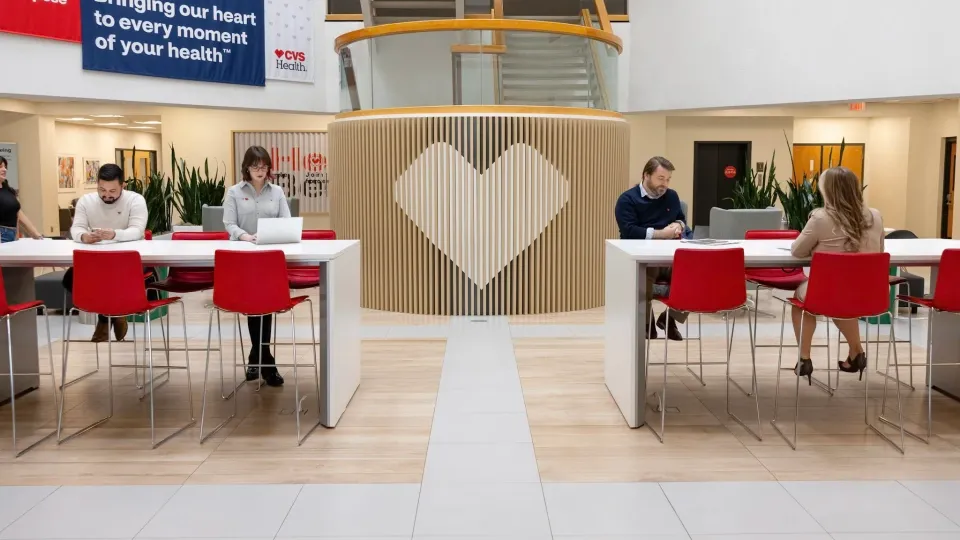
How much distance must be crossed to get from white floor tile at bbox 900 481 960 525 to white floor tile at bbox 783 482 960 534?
0.03 m

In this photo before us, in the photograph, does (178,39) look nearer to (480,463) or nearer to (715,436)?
(480,463)

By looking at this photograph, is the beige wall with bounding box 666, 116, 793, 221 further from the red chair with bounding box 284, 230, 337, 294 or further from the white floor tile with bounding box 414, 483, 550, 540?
the white floor tile with bounding box 414, 483, 550, 540

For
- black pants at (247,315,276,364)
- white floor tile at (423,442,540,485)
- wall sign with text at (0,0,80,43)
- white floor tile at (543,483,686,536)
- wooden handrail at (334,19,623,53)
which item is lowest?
white floor tile at (543,483,686,536)

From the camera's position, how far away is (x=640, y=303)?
4.15 m

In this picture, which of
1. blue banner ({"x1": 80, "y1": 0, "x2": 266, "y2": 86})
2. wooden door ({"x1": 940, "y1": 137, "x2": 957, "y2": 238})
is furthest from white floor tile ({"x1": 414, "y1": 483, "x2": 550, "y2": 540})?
wooden door ({"x1": 940, "y1": 137, "x2": 957, "y2": 238})

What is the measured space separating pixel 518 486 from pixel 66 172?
13.9 metres

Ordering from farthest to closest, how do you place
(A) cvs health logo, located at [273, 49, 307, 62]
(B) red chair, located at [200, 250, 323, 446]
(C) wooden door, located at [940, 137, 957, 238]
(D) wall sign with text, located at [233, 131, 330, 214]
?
1. (C) wooden door, located at [940, 137, 957, 238]
2. (D) wall sign with text, located at [233, 131, 330, 214]
3. (A) cvs health logo, located at [273, 49, 307, 62]
4. (B) red chair, located at [200, 250, 323, 446]

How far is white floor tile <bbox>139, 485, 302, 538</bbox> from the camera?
9.83ft

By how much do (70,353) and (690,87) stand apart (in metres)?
7.62

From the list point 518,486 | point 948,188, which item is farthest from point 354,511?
point 948,188

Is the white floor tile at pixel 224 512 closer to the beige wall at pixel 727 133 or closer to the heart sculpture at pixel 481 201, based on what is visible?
the heart sculpture at pixel 481 201

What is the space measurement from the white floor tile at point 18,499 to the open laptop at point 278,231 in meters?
1.66

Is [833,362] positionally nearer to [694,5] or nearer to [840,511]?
[840,511]

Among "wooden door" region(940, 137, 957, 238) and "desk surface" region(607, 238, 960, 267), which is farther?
"wooden door" region(940, 137, 957, 238)
